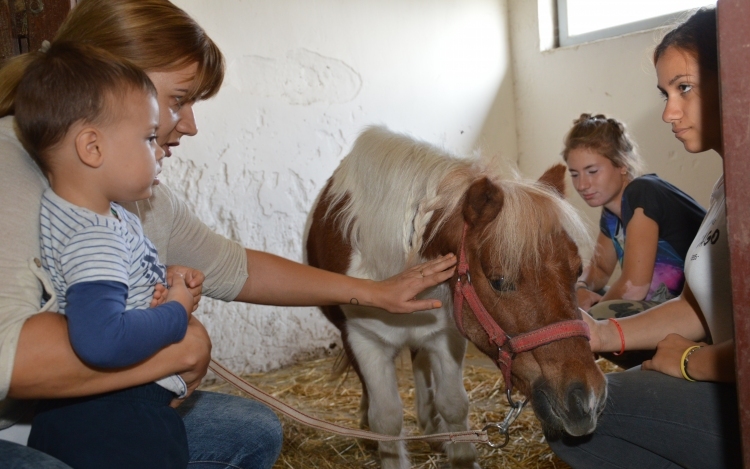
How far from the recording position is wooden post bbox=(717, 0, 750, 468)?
851 millimetres

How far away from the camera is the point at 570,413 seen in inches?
55.7

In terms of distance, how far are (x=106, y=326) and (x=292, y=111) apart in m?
3.01

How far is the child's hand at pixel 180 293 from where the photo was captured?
1.22 metres

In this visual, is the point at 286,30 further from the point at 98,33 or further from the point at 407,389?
the point at 98,33

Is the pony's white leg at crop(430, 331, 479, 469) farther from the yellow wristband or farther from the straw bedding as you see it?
the yellow wristband

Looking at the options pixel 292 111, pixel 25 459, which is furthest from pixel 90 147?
pixel 292 111

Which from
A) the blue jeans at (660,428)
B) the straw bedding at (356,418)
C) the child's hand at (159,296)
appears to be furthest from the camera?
the straw bedding at (356,418)

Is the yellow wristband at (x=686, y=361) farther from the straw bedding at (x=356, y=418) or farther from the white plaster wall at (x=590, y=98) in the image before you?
the white plaster wall at (x=590, y=98)

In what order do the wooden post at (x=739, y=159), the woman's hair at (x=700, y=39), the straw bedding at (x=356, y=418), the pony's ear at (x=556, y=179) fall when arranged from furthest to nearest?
1. the straw bedding at (x=356, y=418)
2. the pony's ear at (x=556, y=179)
3. the woman's hair at (x=700, y=39)
4. the wooden post at (x=739, y=159)

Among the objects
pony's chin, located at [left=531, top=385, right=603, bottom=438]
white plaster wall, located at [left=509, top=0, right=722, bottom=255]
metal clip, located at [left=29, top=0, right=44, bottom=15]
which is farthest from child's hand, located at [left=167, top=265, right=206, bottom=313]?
white plaster wall, located at [left=509, top=0, right=722, bottom=255]

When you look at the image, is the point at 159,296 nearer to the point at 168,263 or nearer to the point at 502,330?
the point at 168,263

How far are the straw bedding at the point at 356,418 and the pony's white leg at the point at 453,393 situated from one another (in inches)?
7.8

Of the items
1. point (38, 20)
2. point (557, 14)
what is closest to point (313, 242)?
point (38, 20)

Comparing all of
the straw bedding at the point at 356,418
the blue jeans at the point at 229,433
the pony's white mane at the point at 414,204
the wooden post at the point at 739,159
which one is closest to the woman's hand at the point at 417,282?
the pony's white mane at the point at 414,204
